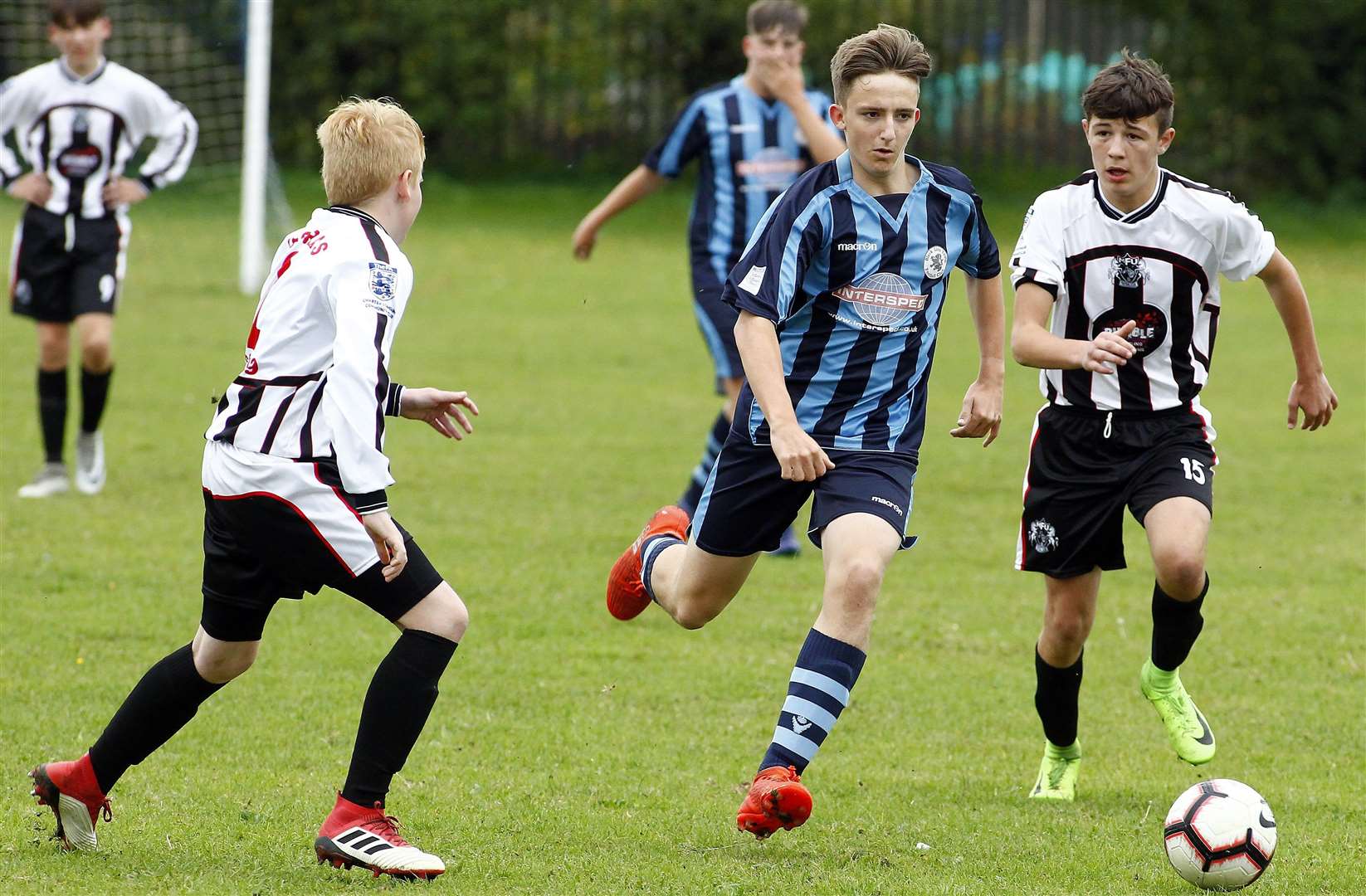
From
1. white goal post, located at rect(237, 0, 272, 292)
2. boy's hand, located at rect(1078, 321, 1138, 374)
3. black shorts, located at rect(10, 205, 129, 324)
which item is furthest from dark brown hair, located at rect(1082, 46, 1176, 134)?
white goal post, located at rect(237, 0, 272, 292)

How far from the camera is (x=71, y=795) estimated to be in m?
4.15

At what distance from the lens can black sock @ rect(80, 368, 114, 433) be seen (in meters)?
8.81

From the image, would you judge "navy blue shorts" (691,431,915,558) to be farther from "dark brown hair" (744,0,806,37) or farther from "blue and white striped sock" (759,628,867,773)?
"dark brown hair" (744,0,806,37)

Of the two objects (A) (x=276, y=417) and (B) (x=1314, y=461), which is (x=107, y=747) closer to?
(A) (x=276, y=417)

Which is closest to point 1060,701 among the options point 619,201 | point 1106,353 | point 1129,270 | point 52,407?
point 1106,353

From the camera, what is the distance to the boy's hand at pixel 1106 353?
4523 millimetres

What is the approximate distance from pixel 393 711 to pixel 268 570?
0.43 meters

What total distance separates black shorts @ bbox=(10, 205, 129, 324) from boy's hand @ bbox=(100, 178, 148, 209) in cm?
10

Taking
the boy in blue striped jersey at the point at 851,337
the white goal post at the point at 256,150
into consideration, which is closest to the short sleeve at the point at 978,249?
the boy in blue striped jersey at the point at 851,337

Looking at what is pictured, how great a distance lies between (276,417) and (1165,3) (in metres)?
21.7

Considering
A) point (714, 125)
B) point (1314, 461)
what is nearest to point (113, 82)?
point (714, 125)

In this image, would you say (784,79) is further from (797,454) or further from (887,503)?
(797,454)

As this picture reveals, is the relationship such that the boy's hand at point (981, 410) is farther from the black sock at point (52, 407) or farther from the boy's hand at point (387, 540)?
the black sock at point (52, 407)

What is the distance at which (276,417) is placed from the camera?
390 centimetres
